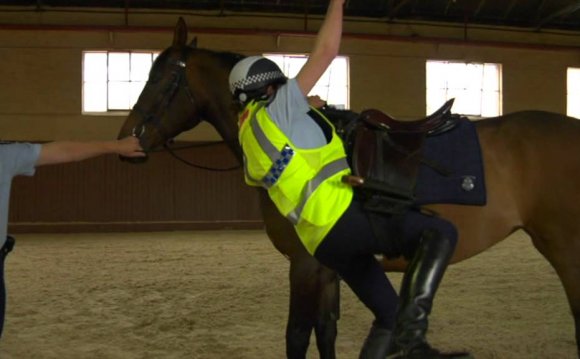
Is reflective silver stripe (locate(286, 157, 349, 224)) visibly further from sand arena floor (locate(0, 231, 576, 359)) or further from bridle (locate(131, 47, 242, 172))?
sand arena floor (locate(0, 231, 576, 359))

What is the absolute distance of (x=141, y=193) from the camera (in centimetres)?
1378

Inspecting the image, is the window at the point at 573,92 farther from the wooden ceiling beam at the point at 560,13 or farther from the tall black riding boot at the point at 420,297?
the tall black riding boot at the point at 420,297

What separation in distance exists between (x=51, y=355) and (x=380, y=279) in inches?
112

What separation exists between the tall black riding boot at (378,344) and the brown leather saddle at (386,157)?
447mm

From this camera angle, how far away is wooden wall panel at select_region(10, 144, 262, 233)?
13.5m

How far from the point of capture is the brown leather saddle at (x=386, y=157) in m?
2.07

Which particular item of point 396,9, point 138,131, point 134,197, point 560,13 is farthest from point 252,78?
point 560,13

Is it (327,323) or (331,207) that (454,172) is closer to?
(331,207)

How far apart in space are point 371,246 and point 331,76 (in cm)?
1286

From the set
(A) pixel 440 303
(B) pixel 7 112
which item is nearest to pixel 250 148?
(A) pixel 440 303

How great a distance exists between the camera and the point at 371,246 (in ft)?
6.82

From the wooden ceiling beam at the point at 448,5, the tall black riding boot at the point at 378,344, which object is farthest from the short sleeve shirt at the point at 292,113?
the wooden ceiling beam at the point at 448,5

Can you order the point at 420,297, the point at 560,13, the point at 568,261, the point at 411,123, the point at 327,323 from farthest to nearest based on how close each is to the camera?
the point at 560,13
the point at 327,323
the point at 568,261
the point at 411,123
the point at 420,297

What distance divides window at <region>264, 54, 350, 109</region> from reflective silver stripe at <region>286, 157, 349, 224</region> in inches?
488
